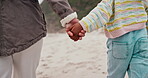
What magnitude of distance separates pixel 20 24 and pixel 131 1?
86 cm

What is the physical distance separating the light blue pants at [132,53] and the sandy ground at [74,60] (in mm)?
1688

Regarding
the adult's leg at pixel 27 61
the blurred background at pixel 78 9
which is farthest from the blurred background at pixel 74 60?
the blurred background at pixel 78 9

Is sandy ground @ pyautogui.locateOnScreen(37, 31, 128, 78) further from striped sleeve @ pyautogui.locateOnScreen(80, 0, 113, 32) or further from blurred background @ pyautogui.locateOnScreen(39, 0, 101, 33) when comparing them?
blurred background @ pyautogui.locateOnScreen(39, 0, 101, 33)

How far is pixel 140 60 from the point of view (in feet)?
7.66

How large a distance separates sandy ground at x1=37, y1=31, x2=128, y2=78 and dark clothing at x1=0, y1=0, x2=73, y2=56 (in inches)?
81.7

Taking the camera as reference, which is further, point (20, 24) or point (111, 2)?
point (111, 2)

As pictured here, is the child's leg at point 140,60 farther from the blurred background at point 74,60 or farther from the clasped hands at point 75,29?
the blurred background at point 74,60

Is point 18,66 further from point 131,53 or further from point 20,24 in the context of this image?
point 131,53

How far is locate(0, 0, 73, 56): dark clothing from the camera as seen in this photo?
1985mm

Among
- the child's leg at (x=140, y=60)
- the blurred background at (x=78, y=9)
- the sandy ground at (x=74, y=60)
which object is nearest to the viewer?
the child's leg at (x=140, y=60)

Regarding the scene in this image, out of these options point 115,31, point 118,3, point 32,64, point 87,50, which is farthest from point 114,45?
point 87,50

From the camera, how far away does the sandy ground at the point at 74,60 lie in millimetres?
4281

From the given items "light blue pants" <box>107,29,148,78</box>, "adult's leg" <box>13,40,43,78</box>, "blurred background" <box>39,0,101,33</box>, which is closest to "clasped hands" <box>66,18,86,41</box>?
"adult's leg" <box>13,40,43,78</box>

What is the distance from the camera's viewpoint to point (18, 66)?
89.6 inches
